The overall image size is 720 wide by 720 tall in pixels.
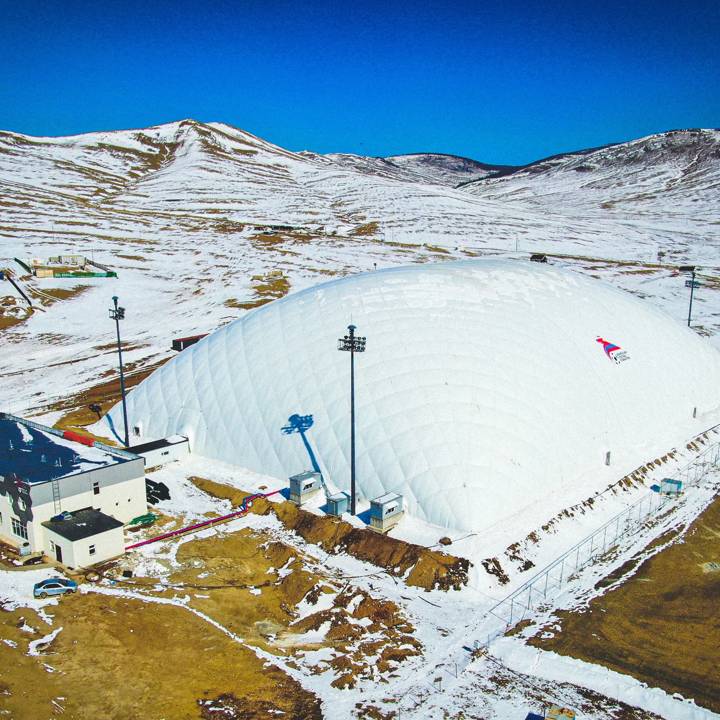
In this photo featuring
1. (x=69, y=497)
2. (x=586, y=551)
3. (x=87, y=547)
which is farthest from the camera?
(x=69, y=497)

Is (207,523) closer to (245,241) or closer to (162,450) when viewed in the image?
(162,450)

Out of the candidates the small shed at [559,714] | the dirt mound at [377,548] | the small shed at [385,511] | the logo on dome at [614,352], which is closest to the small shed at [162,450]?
the dirt mound at [377,548]

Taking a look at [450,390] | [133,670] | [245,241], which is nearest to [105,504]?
[133,670]

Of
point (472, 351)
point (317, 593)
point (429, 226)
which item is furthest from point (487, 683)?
point (429, 226)

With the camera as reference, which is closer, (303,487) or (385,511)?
(385,511)

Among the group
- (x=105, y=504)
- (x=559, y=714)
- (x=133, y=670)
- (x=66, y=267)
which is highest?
(x=66, y=267)

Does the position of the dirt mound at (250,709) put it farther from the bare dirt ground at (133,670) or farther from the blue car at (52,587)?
the blue car at (52,587)
